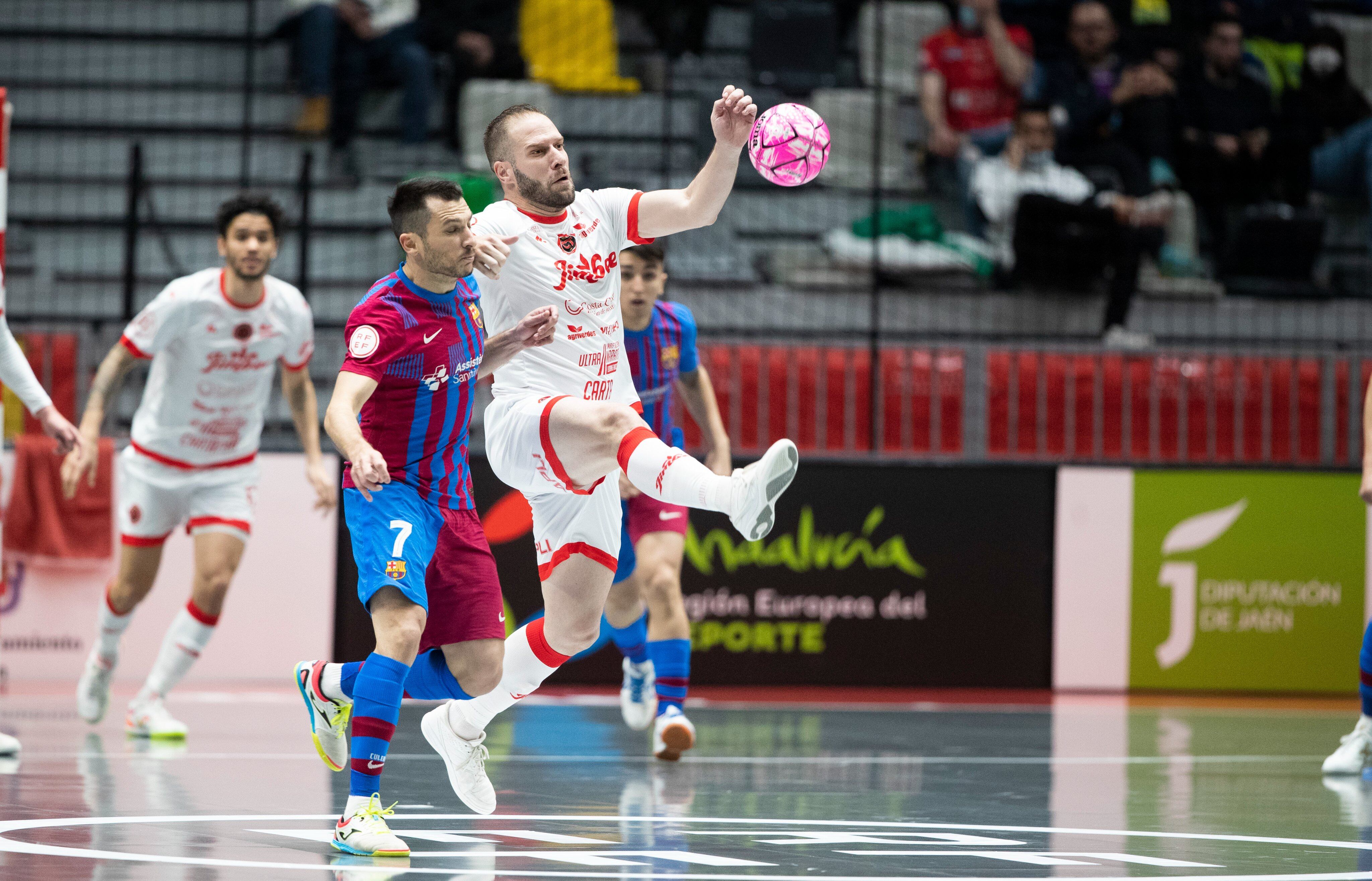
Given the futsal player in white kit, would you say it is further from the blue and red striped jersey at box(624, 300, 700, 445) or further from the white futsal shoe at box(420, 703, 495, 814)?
the blue and red striped jersey at box(624, 300, 700, 445)

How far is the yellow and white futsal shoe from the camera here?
479cm

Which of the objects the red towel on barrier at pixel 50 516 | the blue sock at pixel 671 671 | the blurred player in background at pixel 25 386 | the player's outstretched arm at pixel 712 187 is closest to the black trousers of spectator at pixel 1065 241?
the blue sock at pixel 671 671

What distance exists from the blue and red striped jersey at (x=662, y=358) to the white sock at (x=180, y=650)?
2293 mm

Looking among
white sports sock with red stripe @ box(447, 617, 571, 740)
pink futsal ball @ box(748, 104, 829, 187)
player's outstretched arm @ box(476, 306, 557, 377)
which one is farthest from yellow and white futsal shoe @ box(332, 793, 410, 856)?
pink futsal ball @ box(748, 104, 829, 187)

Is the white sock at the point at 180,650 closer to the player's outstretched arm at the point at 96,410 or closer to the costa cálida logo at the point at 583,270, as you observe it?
the player's outstretched arm at the point at 96,410

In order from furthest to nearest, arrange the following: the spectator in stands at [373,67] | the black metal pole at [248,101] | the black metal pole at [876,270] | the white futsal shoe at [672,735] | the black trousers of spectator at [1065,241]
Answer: the spectator in stands at [373,67] < the black trousers of spectator at [1065,241] < the black metal pole at [248,101] < the black metal pole at [876,270] < the white futsal shoe at [672,735]

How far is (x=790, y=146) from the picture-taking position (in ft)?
17.7

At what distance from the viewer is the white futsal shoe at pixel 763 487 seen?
15.6ft

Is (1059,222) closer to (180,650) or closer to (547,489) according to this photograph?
(180,650)

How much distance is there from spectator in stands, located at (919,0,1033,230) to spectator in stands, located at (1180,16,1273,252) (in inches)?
55.4

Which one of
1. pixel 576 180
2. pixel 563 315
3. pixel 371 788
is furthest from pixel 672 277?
pixel 371 788

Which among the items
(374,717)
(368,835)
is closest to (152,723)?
(374,717)

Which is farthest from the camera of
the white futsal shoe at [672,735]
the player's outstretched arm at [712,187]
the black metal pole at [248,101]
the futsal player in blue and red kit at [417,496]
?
the black metal pole at [248,101]

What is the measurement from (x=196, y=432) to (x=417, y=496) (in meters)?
3.21
